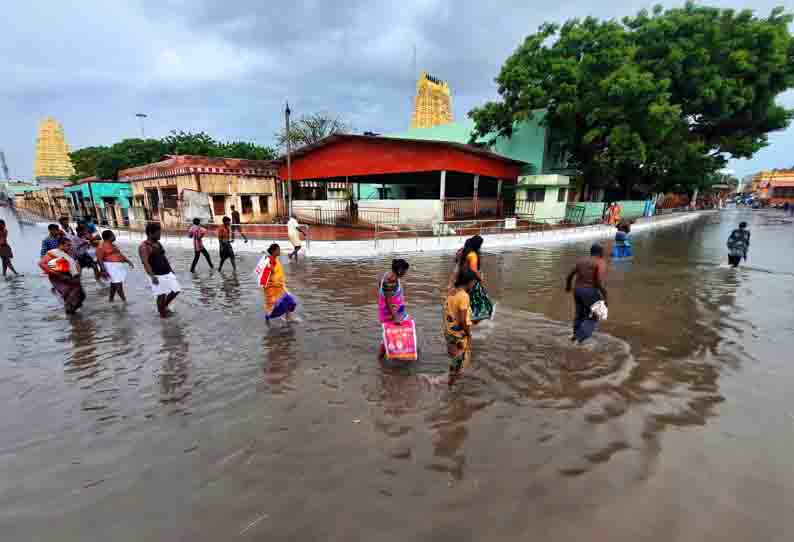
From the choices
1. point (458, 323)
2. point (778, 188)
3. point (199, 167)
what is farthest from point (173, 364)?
point (778, 188)

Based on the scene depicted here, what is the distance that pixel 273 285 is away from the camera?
5.98 meters

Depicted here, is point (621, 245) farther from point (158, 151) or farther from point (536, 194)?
point (158, 151)

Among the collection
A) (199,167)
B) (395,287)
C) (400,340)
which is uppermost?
(199,167)

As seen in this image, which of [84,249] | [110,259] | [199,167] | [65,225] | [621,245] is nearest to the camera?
[110,259]

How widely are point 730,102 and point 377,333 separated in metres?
29.0

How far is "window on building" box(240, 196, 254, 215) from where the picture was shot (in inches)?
954

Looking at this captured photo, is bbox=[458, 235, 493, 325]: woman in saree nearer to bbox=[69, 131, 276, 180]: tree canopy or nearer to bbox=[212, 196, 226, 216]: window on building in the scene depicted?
bbox=[212, 196, 226, 216]: window on building

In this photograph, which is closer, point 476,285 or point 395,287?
point 395,287

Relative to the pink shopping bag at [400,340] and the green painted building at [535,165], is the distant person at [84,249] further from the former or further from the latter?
the green painted building at [535,165]

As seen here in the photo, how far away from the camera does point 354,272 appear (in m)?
10.8

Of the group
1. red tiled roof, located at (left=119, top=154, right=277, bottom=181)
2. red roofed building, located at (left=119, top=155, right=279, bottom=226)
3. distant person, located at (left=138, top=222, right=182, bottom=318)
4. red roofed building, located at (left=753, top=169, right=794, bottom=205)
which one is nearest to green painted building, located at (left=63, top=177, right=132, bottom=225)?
red roofed building, located at (left=119, top=155, right=279, bottom=226)

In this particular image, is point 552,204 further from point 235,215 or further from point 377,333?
point 377,333

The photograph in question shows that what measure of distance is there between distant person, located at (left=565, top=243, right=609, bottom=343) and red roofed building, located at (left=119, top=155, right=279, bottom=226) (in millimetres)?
21670

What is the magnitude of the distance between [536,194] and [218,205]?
67.0 ft
